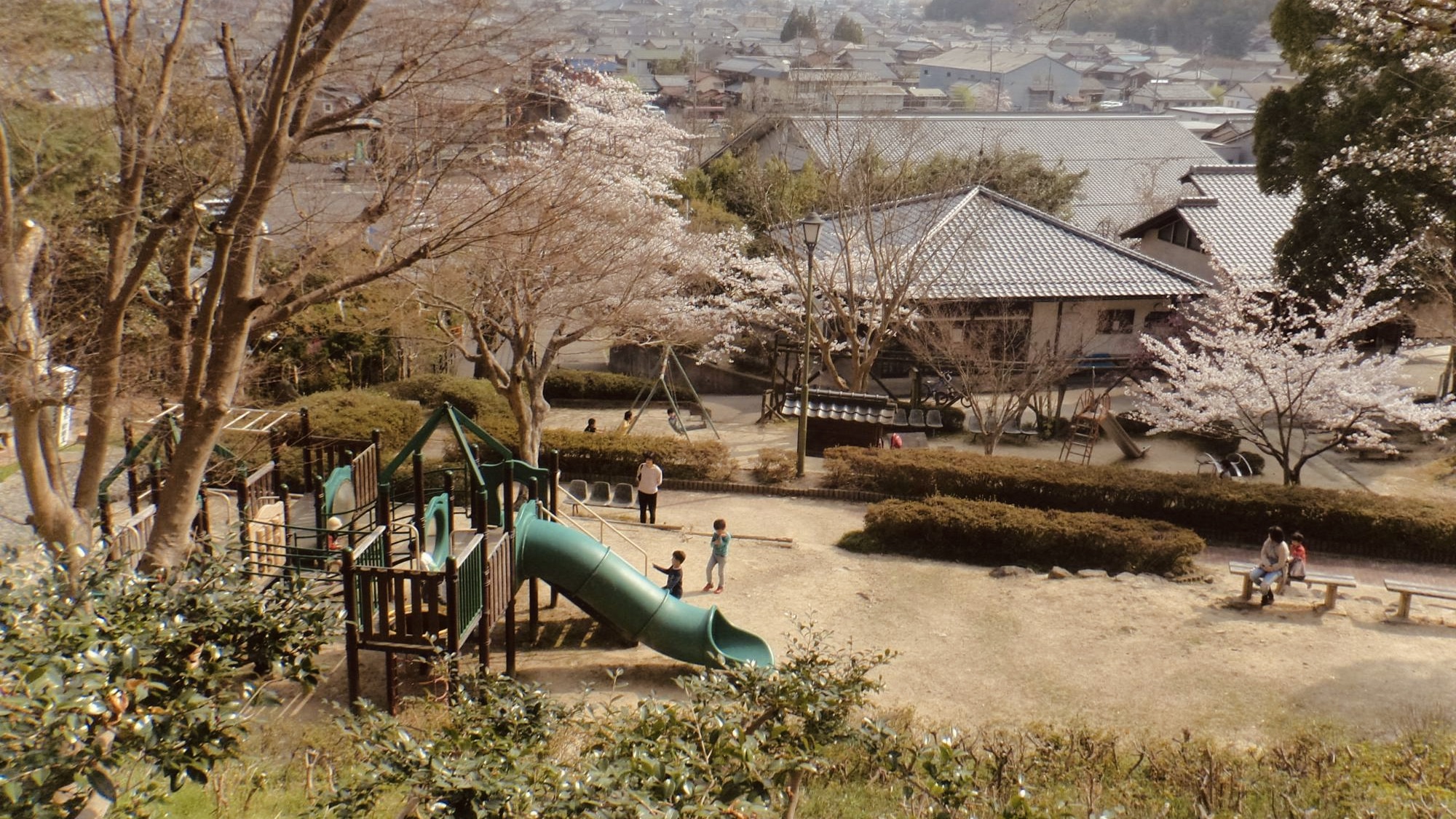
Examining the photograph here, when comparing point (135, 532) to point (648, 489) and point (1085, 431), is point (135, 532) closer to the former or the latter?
point (648, 489)

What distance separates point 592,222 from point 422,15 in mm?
5965

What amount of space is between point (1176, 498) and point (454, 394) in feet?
41.6

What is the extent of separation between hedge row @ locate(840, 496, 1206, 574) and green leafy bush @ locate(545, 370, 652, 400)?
33.4ft

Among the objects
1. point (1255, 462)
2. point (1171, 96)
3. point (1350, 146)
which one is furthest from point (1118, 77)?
point (1255, 462)

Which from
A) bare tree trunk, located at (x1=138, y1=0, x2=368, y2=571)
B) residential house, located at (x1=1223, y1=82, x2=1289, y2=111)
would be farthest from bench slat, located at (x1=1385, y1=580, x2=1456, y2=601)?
residential house, located at (x1=1223, y1=82, x2=1289, y2=111)

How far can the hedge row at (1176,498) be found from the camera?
14.3 m

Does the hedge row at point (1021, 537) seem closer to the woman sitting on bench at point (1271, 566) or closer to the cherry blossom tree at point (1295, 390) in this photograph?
the woman sitting on bench at point (1271, 566)

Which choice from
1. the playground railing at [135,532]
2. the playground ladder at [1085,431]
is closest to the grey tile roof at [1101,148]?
the playground ladder at [1085,431]

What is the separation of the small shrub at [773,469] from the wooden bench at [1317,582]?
263 inches

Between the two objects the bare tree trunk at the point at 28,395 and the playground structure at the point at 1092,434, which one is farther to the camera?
the playground structure at the point at 1092,434

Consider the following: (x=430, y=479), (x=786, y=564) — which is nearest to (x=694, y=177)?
(x=430, y=479)

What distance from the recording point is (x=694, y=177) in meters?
31.1

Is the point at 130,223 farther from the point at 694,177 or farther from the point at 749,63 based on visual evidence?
the point at 749,63

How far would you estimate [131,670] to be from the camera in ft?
14.9
